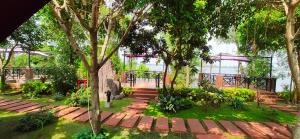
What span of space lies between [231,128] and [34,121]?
5.76 meters

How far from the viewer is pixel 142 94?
13328 mm

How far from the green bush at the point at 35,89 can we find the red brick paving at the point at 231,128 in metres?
8.98

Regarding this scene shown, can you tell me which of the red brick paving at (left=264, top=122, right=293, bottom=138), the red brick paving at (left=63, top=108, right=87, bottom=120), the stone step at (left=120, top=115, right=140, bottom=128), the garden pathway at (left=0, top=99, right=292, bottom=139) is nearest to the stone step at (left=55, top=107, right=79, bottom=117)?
the garden pathway at (left=0, top=99, right=292, bottom=139)

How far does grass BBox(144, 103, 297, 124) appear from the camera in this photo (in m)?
9.29

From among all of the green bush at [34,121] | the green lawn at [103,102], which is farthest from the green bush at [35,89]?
the green bush at [34,121]

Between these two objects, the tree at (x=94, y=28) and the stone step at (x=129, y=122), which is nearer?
the tree at (x=94, y=28)

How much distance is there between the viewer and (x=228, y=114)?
32.0 ft

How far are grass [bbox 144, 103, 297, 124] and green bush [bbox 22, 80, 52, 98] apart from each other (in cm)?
585

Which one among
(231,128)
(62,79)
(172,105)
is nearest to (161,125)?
(231,128)

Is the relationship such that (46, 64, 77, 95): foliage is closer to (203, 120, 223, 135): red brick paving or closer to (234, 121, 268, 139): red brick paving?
(203, 120, 223, 135): red brick paving

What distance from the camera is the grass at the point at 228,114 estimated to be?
9.29m

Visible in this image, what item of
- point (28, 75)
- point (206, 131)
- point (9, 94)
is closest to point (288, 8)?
point (206, 131)

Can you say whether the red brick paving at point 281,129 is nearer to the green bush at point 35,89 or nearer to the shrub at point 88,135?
the shrub at point 88,135

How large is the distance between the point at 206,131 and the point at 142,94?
642 centimetres
